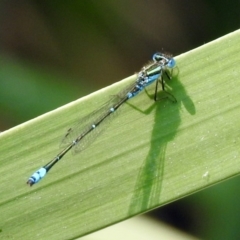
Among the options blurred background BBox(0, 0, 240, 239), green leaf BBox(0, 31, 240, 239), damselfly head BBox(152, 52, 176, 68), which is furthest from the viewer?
blurred background BBox(0, 0, 240, 239)

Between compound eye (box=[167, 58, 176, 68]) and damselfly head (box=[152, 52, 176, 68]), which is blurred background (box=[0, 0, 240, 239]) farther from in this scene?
compound eye (box=[167, 58, 176, 68])

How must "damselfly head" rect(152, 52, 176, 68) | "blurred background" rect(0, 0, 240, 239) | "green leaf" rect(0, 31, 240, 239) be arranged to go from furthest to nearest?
"blurred background" rect(0, 0, 240, 239)
"damselfly head" rect(152, 52, 176, 68)
"green leaf" rect(0, 31, 240, 239)

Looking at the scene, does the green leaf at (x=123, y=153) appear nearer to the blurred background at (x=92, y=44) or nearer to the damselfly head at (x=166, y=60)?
the damselfly head at (x=166, y=60)

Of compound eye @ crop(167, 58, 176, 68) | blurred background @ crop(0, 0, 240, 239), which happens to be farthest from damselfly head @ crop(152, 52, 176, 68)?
blurred background @ crop(0, 0, 240, 239)

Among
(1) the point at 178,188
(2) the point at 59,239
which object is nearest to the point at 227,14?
(1) the point at 178,188

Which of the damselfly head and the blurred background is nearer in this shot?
the damselfly head

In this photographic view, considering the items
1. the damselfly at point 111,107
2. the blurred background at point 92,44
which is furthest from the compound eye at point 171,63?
the blurred background at point 92,44

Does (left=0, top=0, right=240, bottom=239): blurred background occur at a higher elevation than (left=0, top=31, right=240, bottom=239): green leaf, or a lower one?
higher

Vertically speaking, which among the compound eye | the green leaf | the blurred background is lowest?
the green leaf
